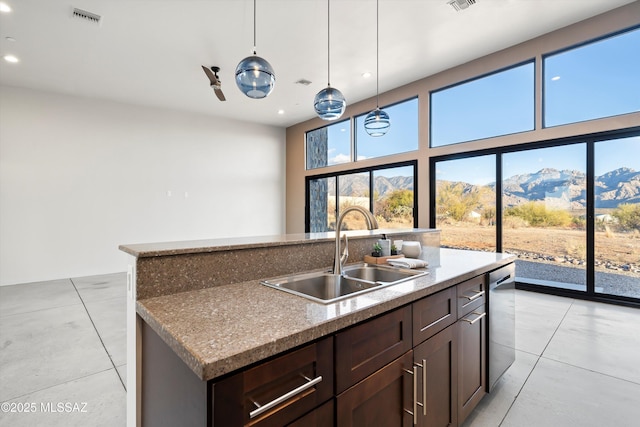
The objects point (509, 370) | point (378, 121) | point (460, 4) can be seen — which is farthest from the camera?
point (460, 4)

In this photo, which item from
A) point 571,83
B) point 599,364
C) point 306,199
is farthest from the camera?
point 306,199

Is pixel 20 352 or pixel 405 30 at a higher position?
pixel 405 30

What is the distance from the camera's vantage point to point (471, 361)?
1636 mm

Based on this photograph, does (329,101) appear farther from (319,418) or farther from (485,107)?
(485,107)

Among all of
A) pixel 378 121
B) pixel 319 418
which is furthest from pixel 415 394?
pixel 378 121

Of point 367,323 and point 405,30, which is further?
point 405,30

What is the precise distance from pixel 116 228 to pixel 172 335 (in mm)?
6145

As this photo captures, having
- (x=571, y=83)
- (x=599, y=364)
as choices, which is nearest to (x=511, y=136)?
(x=571, y=83)

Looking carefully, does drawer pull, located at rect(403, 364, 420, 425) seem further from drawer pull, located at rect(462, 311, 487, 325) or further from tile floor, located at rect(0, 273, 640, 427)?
tile floor, located at rect(0, 273, 640, 427)

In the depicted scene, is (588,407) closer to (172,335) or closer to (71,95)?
(172,335)

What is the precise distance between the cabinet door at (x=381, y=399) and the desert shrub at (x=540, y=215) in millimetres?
4108

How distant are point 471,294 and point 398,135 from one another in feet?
15.3

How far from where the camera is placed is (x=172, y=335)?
835 millimetres

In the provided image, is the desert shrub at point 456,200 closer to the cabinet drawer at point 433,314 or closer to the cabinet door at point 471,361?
the cabinet door at point 471,361
